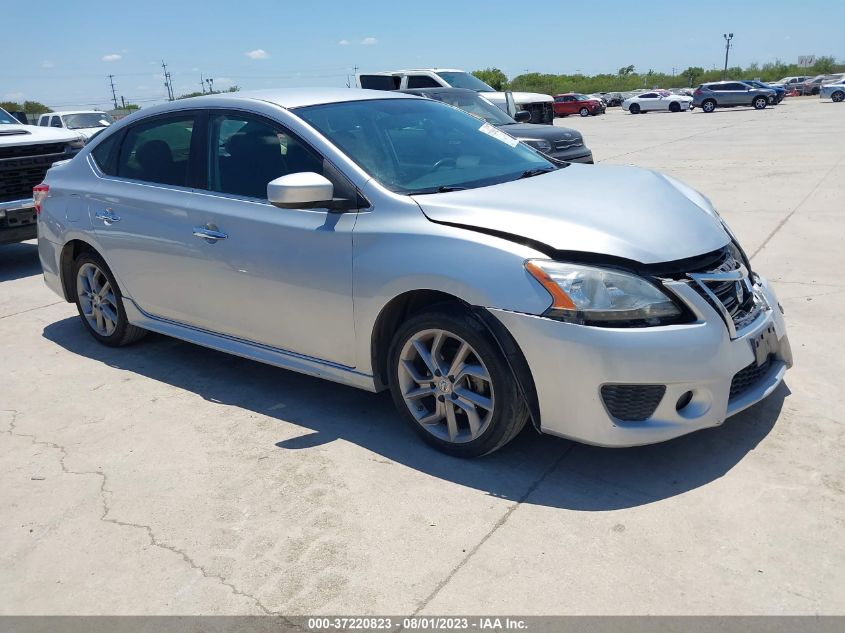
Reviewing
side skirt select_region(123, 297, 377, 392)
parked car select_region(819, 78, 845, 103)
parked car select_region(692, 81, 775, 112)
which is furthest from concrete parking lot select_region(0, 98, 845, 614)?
parked car select_region(819, 78, 845, 103)

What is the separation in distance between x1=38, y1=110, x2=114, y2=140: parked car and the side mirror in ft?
67.1

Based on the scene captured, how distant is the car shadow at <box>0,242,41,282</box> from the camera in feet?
27.2

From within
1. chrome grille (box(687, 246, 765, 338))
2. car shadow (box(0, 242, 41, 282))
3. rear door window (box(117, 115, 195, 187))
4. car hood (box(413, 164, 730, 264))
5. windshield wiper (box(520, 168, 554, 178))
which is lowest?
car shadow (box(0, 242, 41, 282))

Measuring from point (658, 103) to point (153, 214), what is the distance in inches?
1745

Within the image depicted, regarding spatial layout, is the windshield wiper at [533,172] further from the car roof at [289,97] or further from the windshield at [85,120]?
the windshield at [85,120]

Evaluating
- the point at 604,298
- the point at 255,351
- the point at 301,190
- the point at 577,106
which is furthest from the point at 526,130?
the point at 577,106

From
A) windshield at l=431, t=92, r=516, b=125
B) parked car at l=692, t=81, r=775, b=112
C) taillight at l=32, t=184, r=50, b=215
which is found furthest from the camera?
parked car at l=692, t=81, r=775, b=112

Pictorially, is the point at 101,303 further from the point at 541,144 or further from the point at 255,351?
the point at 541,144

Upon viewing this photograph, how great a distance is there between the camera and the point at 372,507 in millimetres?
3324

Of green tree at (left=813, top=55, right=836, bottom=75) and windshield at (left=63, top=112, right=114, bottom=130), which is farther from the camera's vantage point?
green tree at (left=813, top=55, right=836, bottom=75)

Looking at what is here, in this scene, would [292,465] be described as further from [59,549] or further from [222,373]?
[222,373]

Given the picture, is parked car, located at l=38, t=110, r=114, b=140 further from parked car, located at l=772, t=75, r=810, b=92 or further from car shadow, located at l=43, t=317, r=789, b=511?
parked car, located at l=772, t=75, r=810, b=92

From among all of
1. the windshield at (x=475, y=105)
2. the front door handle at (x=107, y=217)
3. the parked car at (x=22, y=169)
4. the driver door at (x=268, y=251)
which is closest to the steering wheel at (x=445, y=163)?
the driver door at (x=268, y=251)

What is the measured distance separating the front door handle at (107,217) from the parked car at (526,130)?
278 inches
